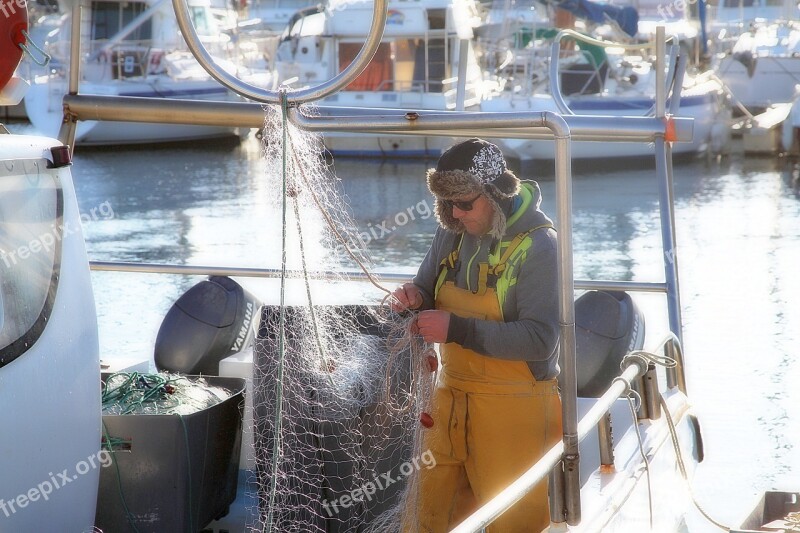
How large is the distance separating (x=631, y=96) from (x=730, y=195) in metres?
4.73

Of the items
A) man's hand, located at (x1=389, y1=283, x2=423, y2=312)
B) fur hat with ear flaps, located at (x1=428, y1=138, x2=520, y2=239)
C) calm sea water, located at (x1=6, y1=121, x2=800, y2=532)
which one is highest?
fur hat with ear flaps, located at (x1=428, y1=138, x2=520, y2=239)

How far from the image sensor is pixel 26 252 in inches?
114

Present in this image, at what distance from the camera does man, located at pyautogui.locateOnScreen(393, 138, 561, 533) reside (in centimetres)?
317

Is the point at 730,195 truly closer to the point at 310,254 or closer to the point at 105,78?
the point at 105,78

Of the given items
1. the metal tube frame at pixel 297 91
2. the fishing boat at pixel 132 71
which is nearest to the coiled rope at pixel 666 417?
the metal tube frame at pixel 297 91

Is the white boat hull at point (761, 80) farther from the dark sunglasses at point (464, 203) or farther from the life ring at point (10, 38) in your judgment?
the life ring at point (10, 38)

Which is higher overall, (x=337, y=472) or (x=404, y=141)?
(x=404, y=141)

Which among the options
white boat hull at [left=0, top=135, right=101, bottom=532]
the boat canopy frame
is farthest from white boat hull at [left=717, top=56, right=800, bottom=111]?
white boat hull at [left=0, top=135, right=101, bottom=532]

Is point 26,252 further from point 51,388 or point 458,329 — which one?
point 458,329

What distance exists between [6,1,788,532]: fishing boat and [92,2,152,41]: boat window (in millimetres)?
28532

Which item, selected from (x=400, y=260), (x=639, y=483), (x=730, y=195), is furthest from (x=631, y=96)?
(x=639, y=483)

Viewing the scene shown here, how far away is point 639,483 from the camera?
140 inches

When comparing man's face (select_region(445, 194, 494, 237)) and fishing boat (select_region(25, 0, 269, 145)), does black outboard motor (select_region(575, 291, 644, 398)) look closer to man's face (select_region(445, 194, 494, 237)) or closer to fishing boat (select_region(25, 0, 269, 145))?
man's face (select_region(445, 194, 494, 237))

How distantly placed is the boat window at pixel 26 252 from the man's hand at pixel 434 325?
3.30ft
